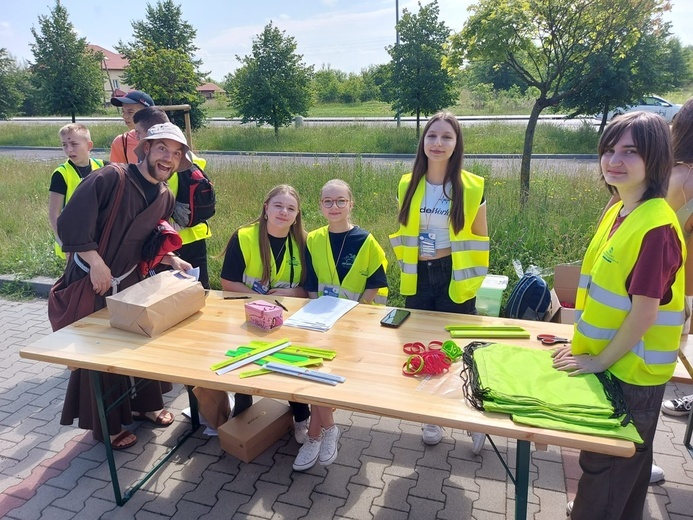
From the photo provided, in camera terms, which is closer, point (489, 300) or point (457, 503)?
point (457, 503)

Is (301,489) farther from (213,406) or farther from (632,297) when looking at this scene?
(632,297)

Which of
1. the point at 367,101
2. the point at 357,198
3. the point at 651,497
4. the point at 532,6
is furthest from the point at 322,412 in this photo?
the point at 367,101

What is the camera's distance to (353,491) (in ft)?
9.10

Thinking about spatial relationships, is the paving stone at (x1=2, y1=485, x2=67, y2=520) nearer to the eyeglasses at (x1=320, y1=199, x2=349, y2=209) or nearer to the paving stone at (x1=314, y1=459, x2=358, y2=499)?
the paving stone at (x1=314, y1=459, x2=358, y2=499)

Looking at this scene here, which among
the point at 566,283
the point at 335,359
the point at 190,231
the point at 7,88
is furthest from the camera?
the point at 7,88

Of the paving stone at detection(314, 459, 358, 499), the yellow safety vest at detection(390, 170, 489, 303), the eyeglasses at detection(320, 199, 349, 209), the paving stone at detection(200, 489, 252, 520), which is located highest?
the eyeglasses at detection(320, 199, 349, 209)

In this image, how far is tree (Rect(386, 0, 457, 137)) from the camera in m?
14.7

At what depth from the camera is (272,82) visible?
16812 millimetres

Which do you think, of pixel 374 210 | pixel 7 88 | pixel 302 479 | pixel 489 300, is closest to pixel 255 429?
pixel 302 479

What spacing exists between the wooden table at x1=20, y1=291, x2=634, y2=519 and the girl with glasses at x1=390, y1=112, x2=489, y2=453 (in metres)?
0.40

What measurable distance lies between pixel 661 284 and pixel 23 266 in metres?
6.88

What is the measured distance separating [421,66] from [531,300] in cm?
1310

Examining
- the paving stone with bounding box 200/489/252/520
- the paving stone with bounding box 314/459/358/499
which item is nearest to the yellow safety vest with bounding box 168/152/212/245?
the paving stone with bounding box 200/489/252/520

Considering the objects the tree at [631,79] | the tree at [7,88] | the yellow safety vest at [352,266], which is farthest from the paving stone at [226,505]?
the tree at [7,88]
